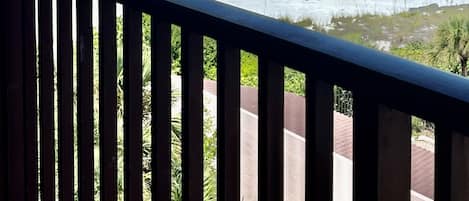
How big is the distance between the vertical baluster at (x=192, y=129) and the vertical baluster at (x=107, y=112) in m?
0.22

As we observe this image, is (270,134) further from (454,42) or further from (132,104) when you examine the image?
(454,42)

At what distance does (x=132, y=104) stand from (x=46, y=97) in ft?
1.19

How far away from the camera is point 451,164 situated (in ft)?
1.73

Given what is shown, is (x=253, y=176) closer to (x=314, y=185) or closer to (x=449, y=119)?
(x=314, y=185)

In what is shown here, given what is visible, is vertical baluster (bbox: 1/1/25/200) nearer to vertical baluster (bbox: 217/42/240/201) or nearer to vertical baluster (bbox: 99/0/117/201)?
vertical baluster (bbox: 99/0/117/201)

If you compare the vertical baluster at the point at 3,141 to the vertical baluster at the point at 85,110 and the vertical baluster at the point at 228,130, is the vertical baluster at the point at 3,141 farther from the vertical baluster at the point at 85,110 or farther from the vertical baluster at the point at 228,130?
the vertical baluster at the point at 228,130

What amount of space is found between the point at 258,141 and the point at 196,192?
147mm

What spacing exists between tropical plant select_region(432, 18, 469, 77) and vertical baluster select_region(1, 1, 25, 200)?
8.25 metres

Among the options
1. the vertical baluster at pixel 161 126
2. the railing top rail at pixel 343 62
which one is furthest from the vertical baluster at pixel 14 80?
the railing top rail at pixel 343 62

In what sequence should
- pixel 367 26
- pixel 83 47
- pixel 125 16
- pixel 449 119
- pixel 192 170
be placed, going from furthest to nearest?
pixel 367 26, pixel 83 47, pixel 125 16, pixel 192 170, pixel 449 119

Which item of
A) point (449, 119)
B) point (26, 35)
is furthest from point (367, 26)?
point (449, 119)

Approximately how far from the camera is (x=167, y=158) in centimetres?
88

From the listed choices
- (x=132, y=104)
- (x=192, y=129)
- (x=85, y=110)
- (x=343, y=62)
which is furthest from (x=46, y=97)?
(x=343, y=62)

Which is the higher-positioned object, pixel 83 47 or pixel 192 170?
pixel 83 47
